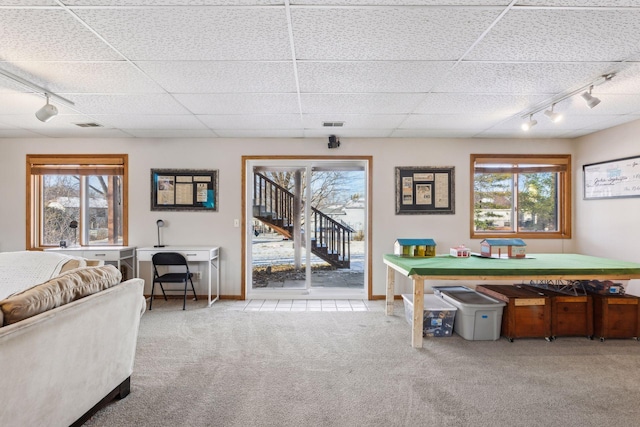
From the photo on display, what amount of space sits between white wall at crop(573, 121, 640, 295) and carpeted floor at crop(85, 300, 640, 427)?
51.1 inches

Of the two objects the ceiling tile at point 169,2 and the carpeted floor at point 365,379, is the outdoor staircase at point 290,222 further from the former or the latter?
the ceiling tile at point 169,2

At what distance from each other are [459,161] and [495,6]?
323cm

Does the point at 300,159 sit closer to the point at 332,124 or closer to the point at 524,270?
the point at 332,124

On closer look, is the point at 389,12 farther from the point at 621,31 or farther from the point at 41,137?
the point at 41,137

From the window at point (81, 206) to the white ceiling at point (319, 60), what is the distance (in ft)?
3.35

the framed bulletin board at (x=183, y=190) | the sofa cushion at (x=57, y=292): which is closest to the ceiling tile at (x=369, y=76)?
the sofa cushion at (x=57, y=292)

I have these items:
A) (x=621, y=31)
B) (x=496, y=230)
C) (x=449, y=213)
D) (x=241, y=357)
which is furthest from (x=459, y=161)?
(x=241, y=357)

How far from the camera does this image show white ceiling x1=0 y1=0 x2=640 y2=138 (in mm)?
1812

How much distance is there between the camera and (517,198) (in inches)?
192

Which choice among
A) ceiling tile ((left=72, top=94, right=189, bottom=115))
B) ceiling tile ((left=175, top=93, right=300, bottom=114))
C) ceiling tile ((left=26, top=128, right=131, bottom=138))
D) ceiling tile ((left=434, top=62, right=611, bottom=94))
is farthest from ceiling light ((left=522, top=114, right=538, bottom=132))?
ceiling tile ((left=26, top=128, right=131, bottom=138))

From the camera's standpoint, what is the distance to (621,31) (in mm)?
1962

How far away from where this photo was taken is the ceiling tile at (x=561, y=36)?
1.82 m

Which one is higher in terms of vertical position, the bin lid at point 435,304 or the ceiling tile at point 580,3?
the ceiling tile at point 580,3

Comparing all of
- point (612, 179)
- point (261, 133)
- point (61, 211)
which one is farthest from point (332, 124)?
point (61, 211)
